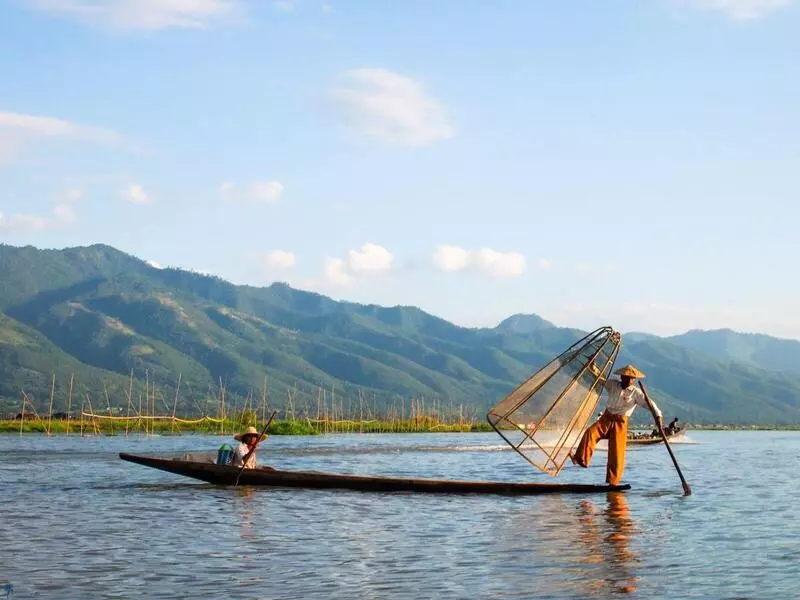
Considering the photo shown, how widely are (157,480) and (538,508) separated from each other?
9.08 m

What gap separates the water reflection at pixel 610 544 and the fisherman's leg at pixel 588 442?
2.14 ft

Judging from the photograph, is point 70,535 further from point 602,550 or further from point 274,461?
point 274,461

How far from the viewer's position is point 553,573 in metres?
11.8

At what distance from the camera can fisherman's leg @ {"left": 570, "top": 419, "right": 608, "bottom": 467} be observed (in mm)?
18719

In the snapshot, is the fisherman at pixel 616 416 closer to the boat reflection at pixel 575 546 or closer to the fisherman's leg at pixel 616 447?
the fisherman's leg at pixel 616 447

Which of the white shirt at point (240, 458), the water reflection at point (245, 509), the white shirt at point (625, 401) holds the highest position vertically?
the white shirt at point (625, 401)

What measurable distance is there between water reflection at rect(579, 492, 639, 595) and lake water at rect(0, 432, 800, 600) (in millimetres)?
32

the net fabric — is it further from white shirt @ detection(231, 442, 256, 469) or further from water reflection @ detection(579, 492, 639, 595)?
white shirt @ detection(231, 442, 256, 469)

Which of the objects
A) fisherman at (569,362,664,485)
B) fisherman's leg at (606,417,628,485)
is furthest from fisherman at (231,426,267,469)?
fisherman's leg at (606,417,628,485)

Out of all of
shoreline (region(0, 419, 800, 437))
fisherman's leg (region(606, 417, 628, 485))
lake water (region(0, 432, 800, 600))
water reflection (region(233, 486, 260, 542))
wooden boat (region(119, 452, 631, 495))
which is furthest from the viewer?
shoreline (region(0, 419, 800, 437))

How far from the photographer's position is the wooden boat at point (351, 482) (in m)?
19.4

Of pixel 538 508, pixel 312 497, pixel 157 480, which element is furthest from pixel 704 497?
pixel 157 480

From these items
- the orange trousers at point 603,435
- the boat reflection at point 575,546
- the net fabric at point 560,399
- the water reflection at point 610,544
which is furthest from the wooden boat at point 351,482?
the water reflection at point 610,544

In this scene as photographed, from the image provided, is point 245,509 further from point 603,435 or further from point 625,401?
point 625,401
